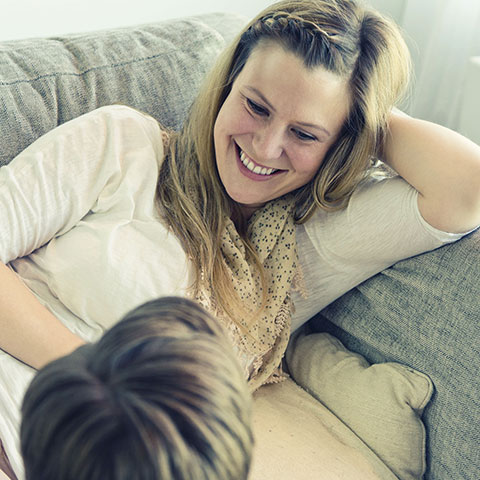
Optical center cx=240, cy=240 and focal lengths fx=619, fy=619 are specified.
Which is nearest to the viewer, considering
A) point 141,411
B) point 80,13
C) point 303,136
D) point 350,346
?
point 141,411

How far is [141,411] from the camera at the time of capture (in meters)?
0.34

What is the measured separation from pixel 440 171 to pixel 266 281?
1.17ft

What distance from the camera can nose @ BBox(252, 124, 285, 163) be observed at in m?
1.00

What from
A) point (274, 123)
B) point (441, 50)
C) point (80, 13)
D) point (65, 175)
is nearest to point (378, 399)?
point (274, 123)

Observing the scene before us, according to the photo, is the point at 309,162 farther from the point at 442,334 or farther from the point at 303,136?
the point at 442,334

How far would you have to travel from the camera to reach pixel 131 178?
1054 millimetres

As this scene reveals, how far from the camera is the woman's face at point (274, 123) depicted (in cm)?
97

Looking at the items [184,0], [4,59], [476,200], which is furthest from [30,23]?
[476,200]

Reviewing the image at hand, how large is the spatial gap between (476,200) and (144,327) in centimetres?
77

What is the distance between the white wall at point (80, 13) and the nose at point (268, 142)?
0.98 m

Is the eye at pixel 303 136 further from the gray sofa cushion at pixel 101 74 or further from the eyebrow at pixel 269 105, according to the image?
the gray sofa cushion at pixel 101 74

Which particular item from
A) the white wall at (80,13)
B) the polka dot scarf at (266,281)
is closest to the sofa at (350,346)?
the polka dot scarf at (266,281)

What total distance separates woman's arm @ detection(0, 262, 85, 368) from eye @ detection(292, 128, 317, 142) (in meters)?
0.48

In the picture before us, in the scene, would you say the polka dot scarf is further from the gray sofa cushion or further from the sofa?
the gray sofa cushion
